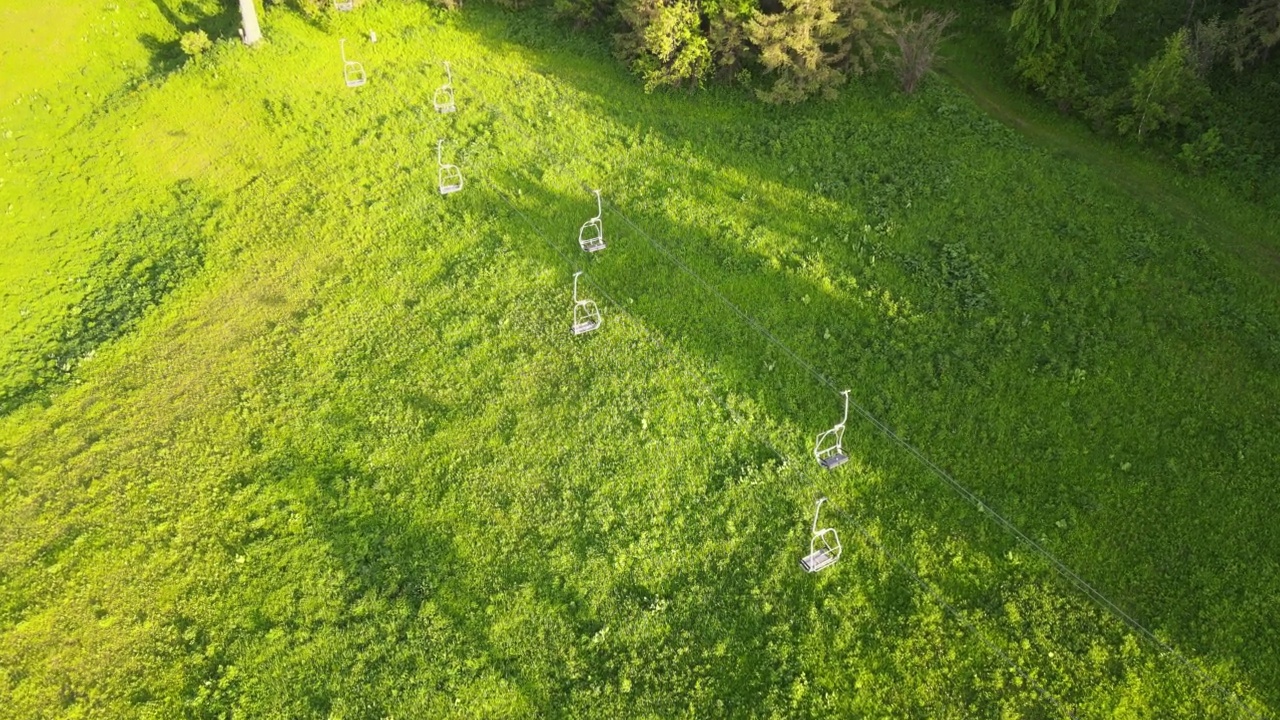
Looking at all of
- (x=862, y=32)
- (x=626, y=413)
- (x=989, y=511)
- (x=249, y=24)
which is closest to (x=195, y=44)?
(x=249, y=24)

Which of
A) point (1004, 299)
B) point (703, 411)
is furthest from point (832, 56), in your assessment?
point (703, 411)

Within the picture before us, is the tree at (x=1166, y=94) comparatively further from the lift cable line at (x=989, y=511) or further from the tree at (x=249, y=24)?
the tree at (x=249, y=24)

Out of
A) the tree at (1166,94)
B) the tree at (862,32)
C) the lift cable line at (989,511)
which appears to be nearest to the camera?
the lift cable line at (989,511)

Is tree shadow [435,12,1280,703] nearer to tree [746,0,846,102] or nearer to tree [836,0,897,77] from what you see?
tree [746,0,846,102]

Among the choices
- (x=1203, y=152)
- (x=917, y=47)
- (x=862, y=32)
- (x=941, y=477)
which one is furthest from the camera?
(x=862, y=32)

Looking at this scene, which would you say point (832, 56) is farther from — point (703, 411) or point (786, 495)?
point (786, 495)

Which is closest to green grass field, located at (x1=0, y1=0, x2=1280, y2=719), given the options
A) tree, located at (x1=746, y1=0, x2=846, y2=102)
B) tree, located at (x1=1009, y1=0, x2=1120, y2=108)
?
tree, located at (x1=746, y1=0, x2=846, y2=102)

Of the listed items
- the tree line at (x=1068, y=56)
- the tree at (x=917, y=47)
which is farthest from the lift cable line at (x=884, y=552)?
the tree at (x=917, y=47)

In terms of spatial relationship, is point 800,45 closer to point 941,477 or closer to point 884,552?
point 941,477
